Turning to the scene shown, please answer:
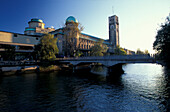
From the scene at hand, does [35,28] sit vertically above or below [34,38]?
above

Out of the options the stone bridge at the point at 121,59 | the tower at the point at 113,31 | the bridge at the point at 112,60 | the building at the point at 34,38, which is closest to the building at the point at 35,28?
the building at the point at 34,38

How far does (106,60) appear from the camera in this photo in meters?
36.2

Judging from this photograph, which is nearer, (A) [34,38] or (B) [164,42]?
(B) [164,42]

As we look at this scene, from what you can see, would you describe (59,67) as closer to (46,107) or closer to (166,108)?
(46,107)

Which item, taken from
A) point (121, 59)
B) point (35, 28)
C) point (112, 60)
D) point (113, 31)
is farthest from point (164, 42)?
point (113, 31)

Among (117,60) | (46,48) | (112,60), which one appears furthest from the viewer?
(46,48)

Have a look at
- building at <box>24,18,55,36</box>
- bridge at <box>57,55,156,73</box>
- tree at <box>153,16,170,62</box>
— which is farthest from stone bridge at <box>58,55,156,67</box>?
building at <box>24,18,55,36</box>

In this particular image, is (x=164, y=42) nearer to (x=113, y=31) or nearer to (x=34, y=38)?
(x=34, y=38)

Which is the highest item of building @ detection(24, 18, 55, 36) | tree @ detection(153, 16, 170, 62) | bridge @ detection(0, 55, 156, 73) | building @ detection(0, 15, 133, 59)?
building @ detection(24, 18, 55, 36)

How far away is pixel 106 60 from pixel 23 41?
171 ft

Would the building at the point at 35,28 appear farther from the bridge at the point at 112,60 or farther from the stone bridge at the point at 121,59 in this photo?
the stone bridge at the point at 121,59

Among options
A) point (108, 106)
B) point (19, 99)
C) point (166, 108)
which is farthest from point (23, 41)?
Answer: point (166, 108)

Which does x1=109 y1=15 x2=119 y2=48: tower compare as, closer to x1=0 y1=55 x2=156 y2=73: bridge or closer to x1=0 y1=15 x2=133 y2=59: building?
x1=0 y1=15 x2=133 y2=59: building

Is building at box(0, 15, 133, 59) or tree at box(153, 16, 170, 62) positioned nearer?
tree at box(153, 16, 170, 62)
